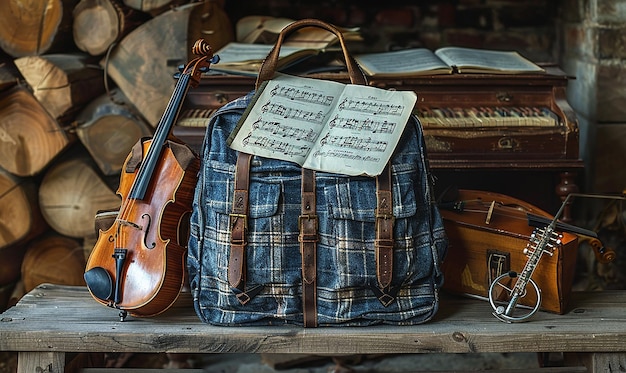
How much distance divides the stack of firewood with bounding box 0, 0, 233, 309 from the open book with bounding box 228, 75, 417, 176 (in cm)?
71

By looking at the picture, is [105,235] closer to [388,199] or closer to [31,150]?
[388,199]

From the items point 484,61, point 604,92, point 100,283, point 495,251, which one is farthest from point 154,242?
point 604,92

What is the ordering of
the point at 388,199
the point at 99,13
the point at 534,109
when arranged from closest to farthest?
the point at 388,199, the point at 534,109, the point at 99,13

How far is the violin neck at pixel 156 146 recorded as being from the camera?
6.39ft

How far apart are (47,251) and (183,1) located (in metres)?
0.92

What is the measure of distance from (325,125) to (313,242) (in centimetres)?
28

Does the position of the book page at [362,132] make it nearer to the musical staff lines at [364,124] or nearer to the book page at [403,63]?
the musical staff lines at [364,124]

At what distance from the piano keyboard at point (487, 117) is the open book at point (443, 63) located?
0.11m

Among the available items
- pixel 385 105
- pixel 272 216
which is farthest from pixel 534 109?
pixel 272 216

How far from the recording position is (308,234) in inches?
75.3

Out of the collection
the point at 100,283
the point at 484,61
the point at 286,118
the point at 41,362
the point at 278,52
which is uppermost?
the point at 278,52

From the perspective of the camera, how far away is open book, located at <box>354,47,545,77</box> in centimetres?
249

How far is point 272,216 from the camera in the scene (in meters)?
1.92

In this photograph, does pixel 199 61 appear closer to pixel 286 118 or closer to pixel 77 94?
pixel 286 118
